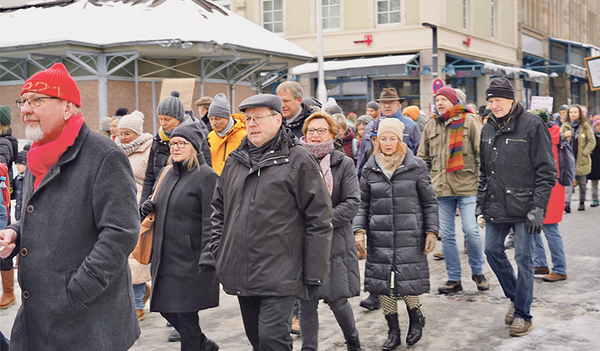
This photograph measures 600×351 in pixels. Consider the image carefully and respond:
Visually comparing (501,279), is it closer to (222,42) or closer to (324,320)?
(324,320)

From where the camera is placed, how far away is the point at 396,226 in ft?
18.3

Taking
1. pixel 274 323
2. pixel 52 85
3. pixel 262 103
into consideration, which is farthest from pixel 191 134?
pixel 52 85

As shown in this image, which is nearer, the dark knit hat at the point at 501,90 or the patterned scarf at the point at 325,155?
the patterned scarf at the point at 325,155

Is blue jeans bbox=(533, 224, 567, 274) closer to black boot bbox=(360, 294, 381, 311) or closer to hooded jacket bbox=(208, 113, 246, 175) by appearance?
black boot bbox=(360, 294, 381, 311)

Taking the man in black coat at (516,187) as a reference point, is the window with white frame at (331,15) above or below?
above

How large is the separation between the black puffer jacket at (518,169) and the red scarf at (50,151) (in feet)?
12.1

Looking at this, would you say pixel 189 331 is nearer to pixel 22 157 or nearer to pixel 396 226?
pixel 396 226

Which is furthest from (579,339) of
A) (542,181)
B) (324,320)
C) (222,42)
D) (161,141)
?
(222,42)

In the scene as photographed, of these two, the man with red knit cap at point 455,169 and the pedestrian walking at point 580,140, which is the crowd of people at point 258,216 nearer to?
the man with red knit cap at point 455,169

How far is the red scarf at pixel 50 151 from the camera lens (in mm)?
3191

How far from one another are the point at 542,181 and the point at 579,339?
1.27 meters

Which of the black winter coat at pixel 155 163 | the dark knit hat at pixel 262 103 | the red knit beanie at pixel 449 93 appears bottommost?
the black winter coat at pixel 155 163

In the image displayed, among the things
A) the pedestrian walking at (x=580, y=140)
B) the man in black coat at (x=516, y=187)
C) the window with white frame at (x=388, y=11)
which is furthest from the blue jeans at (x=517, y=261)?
the window with white frame at (x=388, y=11)

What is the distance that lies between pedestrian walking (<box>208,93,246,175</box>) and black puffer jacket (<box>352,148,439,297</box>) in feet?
5.87
